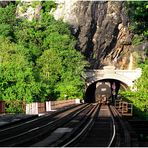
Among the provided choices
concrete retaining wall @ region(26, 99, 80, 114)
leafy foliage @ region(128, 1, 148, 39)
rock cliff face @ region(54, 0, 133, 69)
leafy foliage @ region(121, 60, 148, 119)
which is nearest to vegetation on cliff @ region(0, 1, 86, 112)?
concrete retaining wall @ region(26, 99, 80, 114)

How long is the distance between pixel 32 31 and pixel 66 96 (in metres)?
21.8

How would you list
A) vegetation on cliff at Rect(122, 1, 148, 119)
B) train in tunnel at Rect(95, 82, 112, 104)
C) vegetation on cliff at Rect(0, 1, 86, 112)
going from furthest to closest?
train in tunnel at Rect(95, 82, 112, 104)
vegetation on cliff at Rect(0, 1, 86, 112)
vegetation on cliff at Rect(122, 1, 148, 119)

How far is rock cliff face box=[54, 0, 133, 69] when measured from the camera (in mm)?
98938

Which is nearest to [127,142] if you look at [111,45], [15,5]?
[111,45]

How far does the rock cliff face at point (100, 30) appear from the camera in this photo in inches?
3895

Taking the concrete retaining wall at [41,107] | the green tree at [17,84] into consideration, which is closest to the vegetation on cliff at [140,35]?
the concrete retaining wall at [41,107]

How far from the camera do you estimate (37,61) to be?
263 feet

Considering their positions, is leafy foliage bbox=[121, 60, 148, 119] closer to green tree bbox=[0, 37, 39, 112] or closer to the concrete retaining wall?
the concrete retaining wall

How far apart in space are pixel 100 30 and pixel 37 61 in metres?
24.4

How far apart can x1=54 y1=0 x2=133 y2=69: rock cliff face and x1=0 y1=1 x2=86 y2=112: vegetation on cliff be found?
5078 millimetres

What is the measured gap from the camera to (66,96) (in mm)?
77000

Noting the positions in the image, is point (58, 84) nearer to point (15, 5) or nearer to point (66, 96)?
point (66, 96)

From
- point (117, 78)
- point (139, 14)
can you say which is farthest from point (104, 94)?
point (139, 14)

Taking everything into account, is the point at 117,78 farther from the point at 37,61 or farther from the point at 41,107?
the point at 41,107
